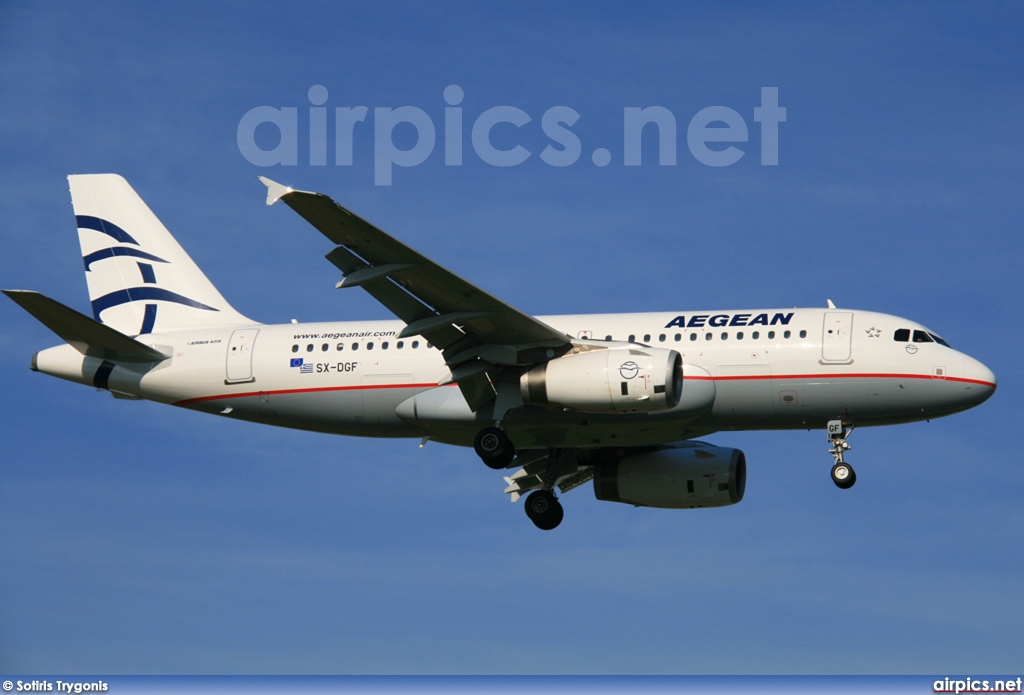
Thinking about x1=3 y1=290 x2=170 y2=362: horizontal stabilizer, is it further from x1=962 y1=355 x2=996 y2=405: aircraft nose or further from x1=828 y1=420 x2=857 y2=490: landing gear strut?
x1=962 y1=355 x2=996 y2=405: aircraft nose

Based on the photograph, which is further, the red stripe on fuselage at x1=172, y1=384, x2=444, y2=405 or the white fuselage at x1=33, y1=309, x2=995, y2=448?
the red stripe on fuselage at x1=172, y1=384, x2=444, y2=405

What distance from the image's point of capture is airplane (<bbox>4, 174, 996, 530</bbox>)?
37.5m

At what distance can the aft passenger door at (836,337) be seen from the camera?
38438mm

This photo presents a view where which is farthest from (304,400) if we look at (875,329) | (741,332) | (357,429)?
(875,329)

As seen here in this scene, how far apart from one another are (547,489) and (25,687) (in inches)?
617

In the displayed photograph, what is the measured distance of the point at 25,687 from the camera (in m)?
34.2

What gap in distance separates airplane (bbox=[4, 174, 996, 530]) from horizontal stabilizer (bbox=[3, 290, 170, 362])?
0.20ft

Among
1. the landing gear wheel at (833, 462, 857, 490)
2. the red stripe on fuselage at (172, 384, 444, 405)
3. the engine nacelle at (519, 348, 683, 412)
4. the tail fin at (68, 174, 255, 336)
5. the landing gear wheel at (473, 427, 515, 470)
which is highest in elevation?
the tail fin at (68, 174, 255, 336)

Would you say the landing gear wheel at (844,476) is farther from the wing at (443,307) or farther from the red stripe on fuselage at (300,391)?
the red stripe on fuselage at (300,391)

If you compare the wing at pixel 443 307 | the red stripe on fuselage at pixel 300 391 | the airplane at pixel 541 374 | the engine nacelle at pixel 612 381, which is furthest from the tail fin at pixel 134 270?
the engine nacelle at pixel 612 381

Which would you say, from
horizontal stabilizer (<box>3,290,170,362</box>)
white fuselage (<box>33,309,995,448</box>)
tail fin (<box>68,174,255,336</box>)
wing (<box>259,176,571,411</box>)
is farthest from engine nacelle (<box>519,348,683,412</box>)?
horizontal stabilizer (<box>3,290,170,362</box>)

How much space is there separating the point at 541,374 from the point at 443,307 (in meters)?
3.01

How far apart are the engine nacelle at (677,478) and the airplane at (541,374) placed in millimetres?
51

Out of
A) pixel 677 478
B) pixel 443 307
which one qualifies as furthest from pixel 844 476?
pixel 443 307
